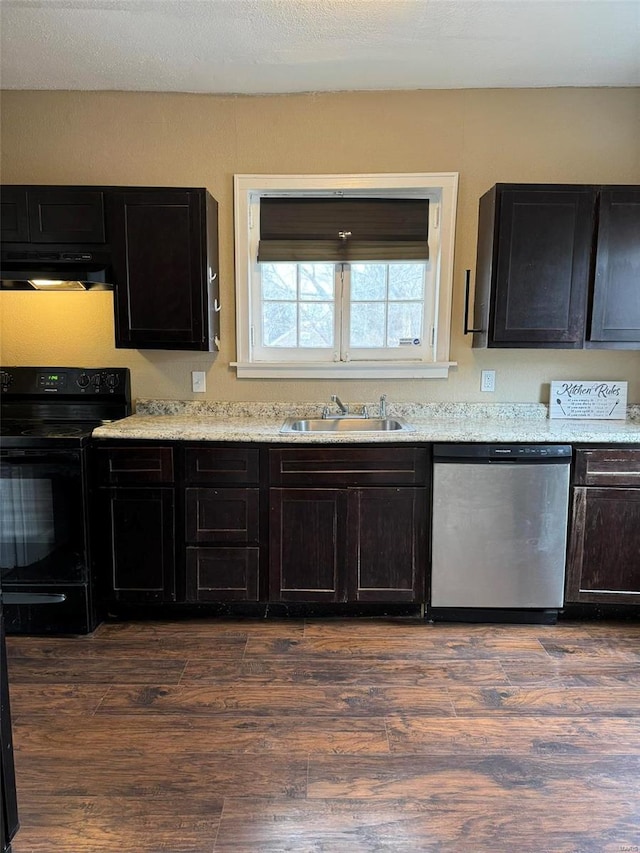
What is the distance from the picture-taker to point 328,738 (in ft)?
5.81

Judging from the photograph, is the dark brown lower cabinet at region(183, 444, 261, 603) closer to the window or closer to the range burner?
the range burner

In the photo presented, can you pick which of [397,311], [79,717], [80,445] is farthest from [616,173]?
[79,717]

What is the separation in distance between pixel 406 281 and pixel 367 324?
32cm

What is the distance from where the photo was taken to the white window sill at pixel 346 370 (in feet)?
9.67

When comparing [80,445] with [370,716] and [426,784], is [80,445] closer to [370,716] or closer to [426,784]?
[370,716]

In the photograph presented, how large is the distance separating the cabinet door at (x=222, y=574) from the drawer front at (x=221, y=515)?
0.06m

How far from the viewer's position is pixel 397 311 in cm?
299

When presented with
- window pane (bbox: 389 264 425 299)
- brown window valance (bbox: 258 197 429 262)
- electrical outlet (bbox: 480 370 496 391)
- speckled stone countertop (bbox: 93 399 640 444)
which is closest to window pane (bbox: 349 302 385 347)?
window pane (bbox: 389 264 425 299)

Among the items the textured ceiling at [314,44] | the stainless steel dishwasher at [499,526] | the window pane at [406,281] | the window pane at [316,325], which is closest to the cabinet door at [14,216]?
the textured ceiling at [314,44]

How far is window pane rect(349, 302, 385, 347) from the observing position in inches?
118

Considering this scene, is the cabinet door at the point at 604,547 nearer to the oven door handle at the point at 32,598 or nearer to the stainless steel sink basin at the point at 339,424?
the stainless steel sink basin at the point at 339,424

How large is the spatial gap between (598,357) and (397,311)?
3.78ft

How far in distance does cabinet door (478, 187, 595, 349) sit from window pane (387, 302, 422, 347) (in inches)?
18.6

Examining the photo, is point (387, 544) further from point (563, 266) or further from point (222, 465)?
point (563, 266)
